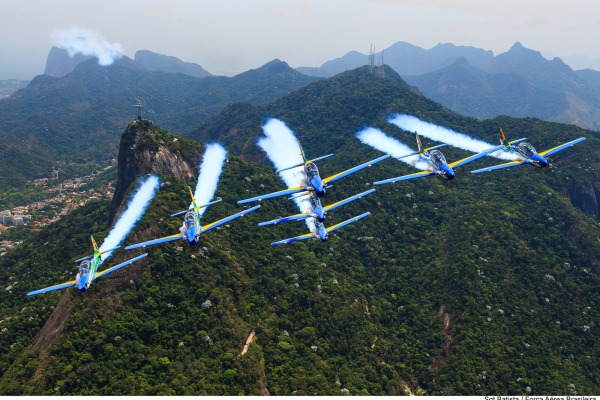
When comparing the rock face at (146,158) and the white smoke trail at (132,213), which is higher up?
the rock face at (146,158)

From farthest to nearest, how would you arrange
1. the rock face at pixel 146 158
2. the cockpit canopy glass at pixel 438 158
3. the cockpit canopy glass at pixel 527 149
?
1. the rock face at pixel 146 158
2. the cockpit canopy glass at pixel 438 158
3. the cockpit canopy glass at pixel 527 149

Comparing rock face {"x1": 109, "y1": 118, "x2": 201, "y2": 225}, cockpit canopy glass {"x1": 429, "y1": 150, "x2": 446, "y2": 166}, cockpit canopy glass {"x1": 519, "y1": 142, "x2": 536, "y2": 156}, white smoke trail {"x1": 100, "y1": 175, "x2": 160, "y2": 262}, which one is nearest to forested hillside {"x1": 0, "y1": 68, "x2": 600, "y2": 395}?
white smoke trail {"x1": 100, "y1": 175, "x2": 160, "y2": 262}

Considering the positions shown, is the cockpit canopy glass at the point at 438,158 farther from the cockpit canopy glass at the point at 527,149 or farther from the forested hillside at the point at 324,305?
the forested hillside at the point at 324,305

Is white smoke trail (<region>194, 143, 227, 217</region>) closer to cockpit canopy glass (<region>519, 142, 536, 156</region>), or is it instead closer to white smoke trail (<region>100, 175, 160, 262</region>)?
white smoke trail (<region>100, 175, 160, 262</region>)

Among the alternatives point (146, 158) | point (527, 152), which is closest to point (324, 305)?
point (527, 152)

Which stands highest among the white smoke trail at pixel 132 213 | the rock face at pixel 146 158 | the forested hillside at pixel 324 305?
the rock face at pixel 146 158

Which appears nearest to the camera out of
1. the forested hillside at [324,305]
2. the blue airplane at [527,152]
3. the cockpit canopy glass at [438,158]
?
the blue airplane at [527,152]

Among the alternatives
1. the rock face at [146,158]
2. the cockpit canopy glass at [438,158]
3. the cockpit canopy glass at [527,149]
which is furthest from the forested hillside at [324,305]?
the cockpit canopy glass at [438,158]

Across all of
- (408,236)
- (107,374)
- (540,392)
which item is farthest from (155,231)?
(540,392)
